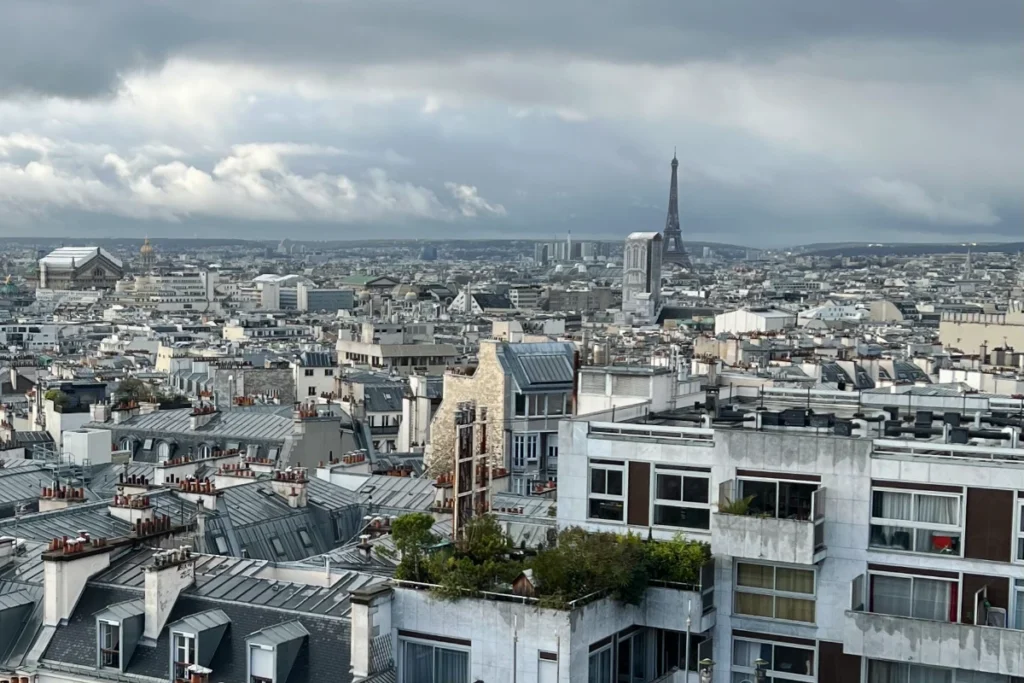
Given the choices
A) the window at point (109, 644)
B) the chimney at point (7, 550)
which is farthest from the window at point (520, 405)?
the window at point (109, 644)

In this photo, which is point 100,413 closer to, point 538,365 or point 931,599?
point 538,365

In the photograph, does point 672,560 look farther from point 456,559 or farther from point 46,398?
point 46,398

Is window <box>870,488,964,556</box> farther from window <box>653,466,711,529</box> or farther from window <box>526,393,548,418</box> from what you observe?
window <box>526,393,548,418</box>

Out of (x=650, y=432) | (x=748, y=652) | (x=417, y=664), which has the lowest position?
(x=748, y=652)

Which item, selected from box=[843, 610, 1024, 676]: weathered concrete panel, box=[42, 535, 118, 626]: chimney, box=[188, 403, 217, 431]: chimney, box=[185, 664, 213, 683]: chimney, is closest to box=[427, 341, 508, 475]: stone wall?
box=[188, 403, 217, 431]: chimney

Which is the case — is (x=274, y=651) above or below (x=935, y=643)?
below

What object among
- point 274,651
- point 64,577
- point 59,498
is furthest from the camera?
point 59,498

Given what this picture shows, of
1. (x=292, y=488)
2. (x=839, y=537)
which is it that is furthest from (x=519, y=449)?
(x=839, y=537)
